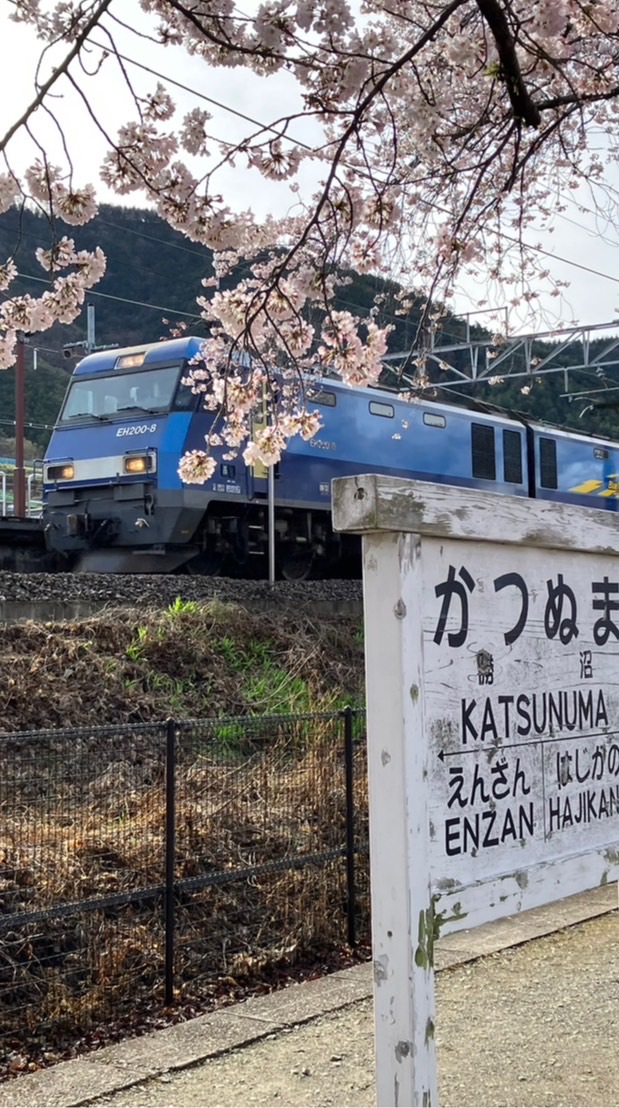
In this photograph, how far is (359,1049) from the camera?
14.8ft

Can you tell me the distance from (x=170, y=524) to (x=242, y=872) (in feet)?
30.4

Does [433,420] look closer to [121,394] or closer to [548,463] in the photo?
[548,463]


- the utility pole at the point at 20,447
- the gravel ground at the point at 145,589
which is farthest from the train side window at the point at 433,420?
the utility pole at the point at 20,447

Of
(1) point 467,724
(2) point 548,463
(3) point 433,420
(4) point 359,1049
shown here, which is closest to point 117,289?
(2) point 548,463

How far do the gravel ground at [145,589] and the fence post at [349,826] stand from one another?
17.2 feet

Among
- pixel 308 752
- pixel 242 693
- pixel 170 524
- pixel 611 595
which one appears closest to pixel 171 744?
pixel 308 752

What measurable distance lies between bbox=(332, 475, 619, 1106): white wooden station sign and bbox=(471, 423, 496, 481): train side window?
17.0m

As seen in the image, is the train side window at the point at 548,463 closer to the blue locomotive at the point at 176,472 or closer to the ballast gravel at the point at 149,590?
the blue locomotive at the point at 176,472

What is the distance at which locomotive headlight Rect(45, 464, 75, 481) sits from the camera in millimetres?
15961

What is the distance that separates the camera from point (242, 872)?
5.71 m

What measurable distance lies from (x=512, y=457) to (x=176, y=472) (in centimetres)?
843

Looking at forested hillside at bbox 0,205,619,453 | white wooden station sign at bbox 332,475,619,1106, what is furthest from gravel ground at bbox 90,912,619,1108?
forested hillside at bbox 0,205,619,453

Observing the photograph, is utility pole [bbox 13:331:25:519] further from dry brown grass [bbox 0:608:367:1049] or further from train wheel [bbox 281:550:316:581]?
dry brown grass [bbox 0:608:367:1049]

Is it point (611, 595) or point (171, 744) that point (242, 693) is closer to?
point (171, 744)
